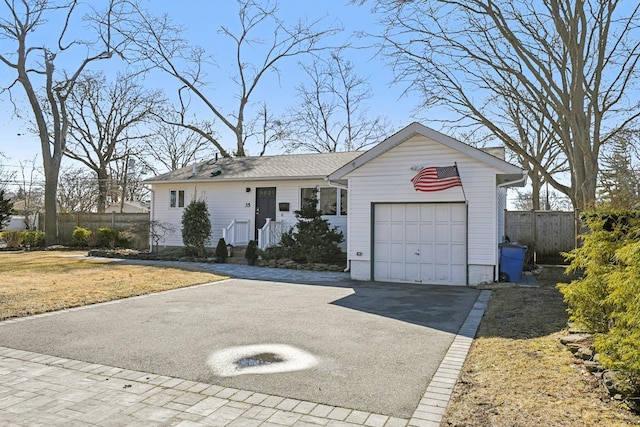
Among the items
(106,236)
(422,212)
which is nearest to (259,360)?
(422,212)

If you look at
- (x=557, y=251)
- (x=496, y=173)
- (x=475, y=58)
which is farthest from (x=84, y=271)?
(x=557, y=251)

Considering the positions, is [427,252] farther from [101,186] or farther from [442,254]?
[101,186]

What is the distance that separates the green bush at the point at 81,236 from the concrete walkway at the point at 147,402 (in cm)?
1943

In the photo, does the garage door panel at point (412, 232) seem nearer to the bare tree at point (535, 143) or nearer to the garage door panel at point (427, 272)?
the garage door panel at point (427, 272)

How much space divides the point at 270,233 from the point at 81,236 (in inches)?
453

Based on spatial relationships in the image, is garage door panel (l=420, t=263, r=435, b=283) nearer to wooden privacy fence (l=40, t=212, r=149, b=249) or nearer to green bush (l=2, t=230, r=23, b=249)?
wooden privacy fence (l=40, t=212, r=149, b=249)

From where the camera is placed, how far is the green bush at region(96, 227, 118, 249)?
21.7m

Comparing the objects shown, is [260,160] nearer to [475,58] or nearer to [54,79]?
[475,58]

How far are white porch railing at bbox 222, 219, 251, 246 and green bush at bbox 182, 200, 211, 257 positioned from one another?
0.75 meters

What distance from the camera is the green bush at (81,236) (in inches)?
885

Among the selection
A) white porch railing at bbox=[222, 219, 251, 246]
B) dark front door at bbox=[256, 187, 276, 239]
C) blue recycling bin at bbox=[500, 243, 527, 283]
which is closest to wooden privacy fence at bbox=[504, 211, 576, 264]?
blue recycling bin at bbox=[500, 243, 527, 283]

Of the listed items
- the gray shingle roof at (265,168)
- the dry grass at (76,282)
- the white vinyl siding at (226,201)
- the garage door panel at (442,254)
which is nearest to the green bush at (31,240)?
the white vinyl siding at (226,201)

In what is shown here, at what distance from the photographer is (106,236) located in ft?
71.5

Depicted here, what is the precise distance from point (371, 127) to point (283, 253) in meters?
20.7
